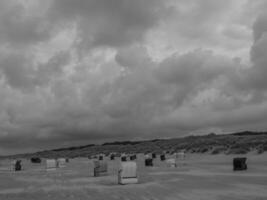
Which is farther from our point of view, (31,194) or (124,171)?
(124,171)

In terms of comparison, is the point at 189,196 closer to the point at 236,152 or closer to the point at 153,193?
the point at 153,193

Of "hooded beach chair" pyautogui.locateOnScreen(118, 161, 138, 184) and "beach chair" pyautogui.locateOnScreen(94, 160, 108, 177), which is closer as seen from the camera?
"hooded beach chair" pyautogui.locateOnScreen(118, 161, 138, 184)

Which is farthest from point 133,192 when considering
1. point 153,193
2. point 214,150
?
point 214,150

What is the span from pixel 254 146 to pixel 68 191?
33.2 m

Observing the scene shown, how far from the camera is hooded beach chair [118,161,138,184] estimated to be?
72.5 ft

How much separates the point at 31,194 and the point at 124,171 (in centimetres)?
527

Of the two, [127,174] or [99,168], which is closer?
[127,174]

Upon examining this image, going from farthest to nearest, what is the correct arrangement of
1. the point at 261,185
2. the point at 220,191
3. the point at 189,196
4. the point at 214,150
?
the point at 214,150, the point at 261,185, the point at 220,191, the point at 189,196

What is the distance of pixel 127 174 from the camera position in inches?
880

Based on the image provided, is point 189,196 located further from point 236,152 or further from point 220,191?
point 236,152

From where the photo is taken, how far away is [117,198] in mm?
16266

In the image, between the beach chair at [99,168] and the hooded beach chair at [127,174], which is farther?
the beach chair at [99,168]

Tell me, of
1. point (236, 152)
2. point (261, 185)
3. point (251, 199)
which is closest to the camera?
point (251, 199)

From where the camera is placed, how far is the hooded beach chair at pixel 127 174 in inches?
870
